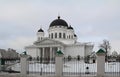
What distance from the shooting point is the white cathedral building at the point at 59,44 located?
61.5 meters

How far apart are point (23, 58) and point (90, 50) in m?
49.8

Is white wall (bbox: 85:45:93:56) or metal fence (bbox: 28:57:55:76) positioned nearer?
metal fence (bbox: 28:57:55:76)

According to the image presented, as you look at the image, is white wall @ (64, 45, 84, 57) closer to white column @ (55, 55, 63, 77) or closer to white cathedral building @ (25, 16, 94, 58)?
white cathedral building @ (25, 16, 94, 58)

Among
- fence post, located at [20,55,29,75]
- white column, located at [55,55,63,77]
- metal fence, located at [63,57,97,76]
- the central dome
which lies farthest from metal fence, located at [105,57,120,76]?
the central dome

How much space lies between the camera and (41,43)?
2475 inches

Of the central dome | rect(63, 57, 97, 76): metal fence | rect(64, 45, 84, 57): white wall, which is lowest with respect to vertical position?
rect(63, 57, 97, 76): metal fence

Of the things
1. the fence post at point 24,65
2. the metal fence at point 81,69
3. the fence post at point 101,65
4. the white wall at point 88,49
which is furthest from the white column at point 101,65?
the white wall at point 88,49

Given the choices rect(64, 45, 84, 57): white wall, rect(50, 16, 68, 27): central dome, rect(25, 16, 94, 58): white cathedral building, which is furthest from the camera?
A: rect(50, 16, 68, 27): central dome

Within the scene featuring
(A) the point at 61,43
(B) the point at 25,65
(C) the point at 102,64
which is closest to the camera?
(C) the point at 102,64

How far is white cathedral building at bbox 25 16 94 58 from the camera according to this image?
6150 cm

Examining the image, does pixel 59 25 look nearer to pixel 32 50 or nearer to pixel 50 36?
pixel 50 36

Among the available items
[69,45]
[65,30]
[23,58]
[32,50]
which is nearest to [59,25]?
[65,30]

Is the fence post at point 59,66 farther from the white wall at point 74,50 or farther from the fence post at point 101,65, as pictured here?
the white wall at point 74,50

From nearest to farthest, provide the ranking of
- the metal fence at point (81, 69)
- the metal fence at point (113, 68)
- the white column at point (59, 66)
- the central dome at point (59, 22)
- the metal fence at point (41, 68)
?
1. the white column at point (59, 66)
2. the metal fence at point (113, 68)
3. the metal fence at point (81, 69)
4. the metal fence at point (41, 68)
5. the central dome at point (59, 22)
